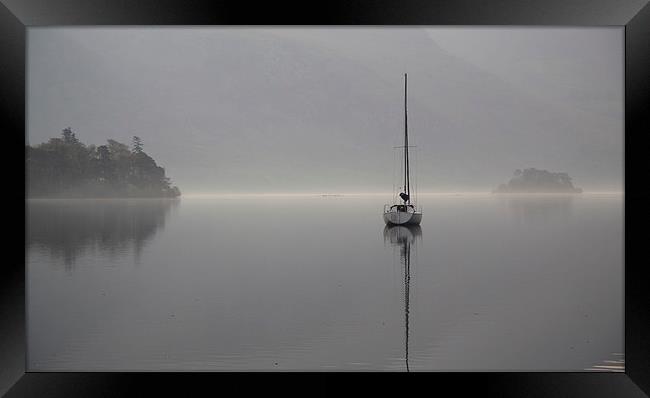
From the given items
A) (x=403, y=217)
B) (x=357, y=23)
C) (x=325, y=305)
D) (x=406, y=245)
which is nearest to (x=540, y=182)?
(x=403, y=217)

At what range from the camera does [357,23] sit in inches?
136

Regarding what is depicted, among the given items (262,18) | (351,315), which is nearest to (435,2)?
(262,18)

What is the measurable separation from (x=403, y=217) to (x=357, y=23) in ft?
55.8

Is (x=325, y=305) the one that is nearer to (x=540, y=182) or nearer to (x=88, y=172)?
(x=88, y=172)

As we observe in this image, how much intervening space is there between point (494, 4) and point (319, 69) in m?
82.5

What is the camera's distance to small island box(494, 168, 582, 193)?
63219mm

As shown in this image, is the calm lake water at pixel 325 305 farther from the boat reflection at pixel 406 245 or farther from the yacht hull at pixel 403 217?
the yacht hull at pixel 403 217

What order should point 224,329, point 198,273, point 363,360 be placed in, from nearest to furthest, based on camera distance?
point 363,360 → point 224,329 → point 198,273

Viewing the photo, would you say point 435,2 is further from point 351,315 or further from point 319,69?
→ point 319,69

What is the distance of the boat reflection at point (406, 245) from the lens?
6.81 m

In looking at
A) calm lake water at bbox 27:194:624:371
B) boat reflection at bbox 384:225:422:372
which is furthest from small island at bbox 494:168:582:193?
calm lake water at bbox 27:194:624:371

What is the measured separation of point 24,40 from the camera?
11.8ft

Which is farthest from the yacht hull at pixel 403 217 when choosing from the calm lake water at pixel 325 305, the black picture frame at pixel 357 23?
the black picture frame at pixel 357 23

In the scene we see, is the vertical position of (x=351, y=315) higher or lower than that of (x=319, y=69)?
lower
